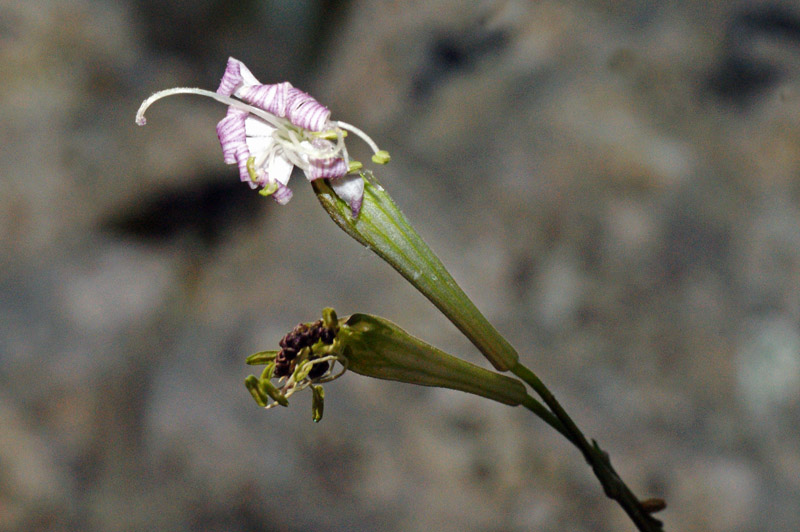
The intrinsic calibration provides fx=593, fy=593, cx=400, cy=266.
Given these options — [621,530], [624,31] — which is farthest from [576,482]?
[624,31]

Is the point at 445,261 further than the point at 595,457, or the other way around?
the point at 445,261

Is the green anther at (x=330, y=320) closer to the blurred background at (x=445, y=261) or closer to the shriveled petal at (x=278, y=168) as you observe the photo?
the shriveled petal at (x=278, y=168)

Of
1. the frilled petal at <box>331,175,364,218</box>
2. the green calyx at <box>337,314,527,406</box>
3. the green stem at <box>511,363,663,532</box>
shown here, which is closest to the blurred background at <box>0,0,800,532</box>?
the green stem at <box>511,363,663,532</box>

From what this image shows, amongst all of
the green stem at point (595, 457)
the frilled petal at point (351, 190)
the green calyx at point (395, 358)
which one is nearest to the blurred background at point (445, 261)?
the green stem at point (595, 457)

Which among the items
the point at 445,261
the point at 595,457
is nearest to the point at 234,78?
the point at 595,457

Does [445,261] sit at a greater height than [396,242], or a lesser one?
greater

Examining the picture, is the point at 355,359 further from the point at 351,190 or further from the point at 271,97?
the point at 271,97
